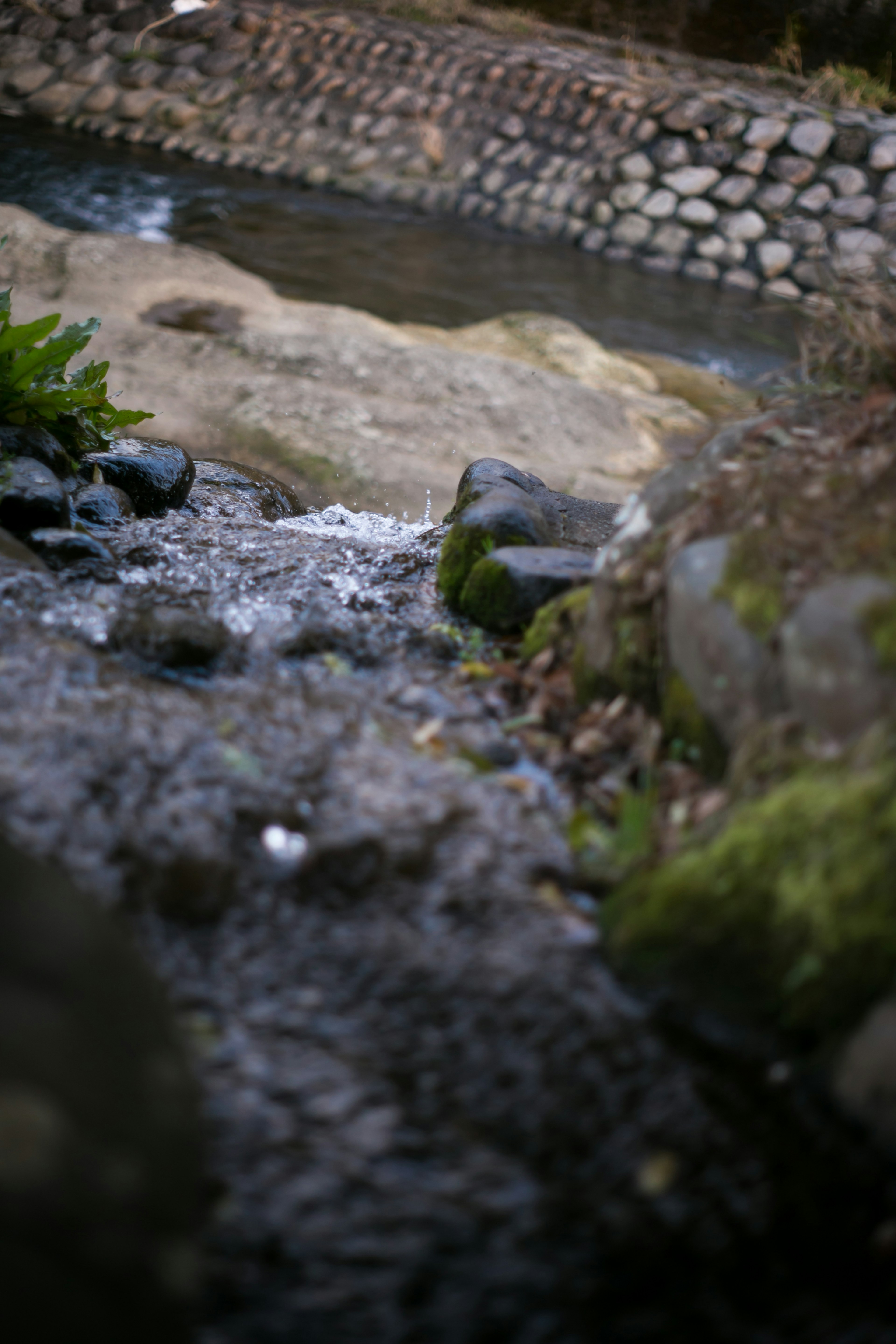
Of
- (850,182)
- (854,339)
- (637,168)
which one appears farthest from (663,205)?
(854,339)

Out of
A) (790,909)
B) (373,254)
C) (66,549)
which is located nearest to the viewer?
(790,909)

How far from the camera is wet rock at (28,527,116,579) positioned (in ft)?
9.60

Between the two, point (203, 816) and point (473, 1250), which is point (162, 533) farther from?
point (473, 1250)

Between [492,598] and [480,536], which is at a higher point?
[480,536]

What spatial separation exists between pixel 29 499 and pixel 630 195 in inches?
409

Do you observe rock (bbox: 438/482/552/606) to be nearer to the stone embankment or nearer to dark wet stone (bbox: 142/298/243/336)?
dark wet stone (bbox: 142/298/243/336)

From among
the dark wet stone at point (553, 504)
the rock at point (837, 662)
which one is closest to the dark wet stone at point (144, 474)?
the dark wet stone at point (553, 504)

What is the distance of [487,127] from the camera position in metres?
11.8

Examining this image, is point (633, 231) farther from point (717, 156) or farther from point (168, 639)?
point (168, 639)

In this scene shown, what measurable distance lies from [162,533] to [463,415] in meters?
3.23

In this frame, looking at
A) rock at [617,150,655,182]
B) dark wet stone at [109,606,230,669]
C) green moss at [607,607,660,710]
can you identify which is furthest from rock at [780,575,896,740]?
rock at [617,150,655,182]

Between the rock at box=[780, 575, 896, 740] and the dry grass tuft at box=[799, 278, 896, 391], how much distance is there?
2.76 ft

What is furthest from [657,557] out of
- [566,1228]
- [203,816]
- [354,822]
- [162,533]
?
[162,533]

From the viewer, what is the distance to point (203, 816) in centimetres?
190
